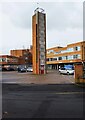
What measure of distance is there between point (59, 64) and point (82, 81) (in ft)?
296

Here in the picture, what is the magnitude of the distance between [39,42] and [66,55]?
156 ft

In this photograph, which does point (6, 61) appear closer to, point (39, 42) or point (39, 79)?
point (39, 42)

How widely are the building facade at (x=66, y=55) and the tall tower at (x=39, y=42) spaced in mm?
23775

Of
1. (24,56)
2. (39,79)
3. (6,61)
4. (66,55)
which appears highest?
(24,56)

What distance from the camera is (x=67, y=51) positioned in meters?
105

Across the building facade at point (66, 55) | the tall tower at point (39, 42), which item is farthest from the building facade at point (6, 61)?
the tall tower at point (39, 42)

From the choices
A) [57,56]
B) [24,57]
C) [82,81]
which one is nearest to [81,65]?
[82,81]

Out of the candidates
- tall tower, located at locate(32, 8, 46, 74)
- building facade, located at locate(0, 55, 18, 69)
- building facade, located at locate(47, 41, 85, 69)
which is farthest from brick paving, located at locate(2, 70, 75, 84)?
building facade, located at locate(0, 55, 18, 69)

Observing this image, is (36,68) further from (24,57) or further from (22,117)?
(24,57)

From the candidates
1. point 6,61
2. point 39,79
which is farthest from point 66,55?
point 39,79

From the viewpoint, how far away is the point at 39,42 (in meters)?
59.3

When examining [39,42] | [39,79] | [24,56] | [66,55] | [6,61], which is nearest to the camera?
[39,79]

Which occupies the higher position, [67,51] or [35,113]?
[67,51]

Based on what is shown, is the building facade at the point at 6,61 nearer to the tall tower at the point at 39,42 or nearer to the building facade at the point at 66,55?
the building facade at the point at 66,55
